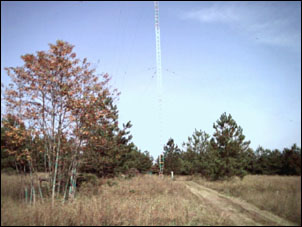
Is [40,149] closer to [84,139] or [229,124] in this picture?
[84,139]

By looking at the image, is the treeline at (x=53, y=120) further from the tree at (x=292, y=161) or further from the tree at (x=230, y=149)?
the tree at (x=230, y=149)

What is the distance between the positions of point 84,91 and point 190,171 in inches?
618

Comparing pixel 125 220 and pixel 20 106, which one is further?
pixel 20 106

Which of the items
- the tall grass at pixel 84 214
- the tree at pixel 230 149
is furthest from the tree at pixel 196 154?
the tall grass at pixel 84 214

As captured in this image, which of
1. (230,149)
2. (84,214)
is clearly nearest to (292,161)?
(84,214)

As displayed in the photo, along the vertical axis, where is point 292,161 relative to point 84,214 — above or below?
above

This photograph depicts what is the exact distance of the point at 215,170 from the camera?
1522 cm

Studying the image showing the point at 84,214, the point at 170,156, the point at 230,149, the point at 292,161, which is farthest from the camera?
the point at 230,149

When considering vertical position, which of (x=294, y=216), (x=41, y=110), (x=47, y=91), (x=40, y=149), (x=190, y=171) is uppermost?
(x=47, y=91)

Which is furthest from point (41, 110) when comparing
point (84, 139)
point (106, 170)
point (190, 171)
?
point (190, 171)

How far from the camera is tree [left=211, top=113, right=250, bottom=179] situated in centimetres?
1430

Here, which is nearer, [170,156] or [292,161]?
[292,161]

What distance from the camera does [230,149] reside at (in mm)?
14445

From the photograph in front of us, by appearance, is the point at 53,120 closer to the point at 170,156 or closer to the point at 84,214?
the point at 84,214
